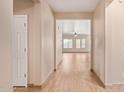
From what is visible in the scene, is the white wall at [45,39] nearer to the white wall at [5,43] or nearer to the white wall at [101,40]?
the white wall at [101,40]

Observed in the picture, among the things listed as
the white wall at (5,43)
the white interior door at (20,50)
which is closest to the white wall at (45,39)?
the white interior door at (20,50)

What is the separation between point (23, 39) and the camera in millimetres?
5574

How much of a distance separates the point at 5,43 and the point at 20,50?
2756 mm

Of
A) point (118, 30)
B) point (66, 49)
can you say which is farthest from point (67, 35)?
point (118, 30)

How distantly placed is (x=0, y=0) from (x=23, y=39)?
9.52ft

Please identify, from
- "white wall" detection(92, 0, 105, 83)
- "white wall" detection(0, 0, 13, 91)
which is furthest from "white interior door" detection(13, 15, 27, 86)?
"white wall" detection(0, 0, 13, 91)


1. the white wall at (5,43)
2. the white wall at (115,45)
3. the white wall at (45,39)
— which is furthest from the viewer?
the white wall at (45,39)

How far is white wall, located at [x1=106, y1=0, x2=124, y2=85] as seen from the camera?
5.54 m

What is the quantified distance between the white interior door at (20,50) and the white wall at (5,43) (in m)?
2.44

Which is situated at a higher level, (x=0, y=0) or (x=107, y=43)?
(x=0, y=0)

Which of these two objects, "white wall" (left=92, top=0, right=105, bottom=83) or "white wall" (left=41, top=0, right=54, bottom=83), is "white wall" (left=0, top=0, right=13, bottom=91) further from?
"white wall" (left=92, top=0, right=105, bottom=83)

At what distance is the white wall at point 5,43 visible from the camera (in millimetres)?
2734

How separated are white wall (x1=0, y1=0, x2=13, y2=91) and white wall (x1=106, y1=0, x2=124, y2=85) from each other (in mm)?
3227

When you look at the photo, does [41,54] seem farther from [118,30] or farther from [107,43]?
[118,30]
